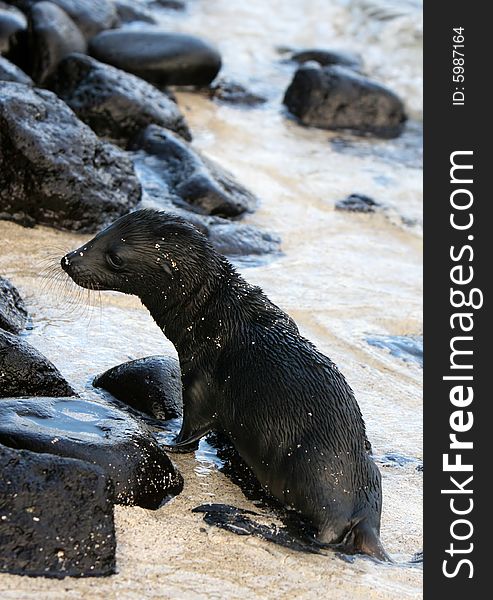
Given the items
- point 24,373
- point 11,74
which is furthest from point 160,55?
point 24,373

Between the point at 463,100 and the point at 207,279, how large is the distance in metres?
2.76

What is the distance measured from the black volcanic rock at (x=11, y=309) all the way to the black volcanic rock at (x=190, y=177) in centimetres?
259

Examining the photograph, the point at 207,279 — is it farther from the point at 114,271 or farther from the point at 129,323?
the point at 129,323

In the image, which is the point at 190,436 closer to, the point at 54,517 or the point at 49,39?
the point at 54,517

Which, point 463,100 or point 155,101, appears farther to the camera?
point 155,101

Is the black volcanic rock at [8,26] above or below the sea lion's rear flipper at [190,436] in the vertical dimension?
above

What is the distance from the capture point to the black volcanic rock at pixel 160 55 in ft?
39.7

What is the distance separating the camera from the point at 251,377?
4.85m

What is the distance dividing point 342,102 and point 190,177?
13.4 feet

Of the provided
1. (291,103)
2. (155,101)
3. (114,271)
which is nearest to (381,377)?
(114,271)

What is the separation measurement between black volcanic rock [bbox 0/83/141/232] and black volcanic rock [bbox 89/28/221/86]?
3.94 metres

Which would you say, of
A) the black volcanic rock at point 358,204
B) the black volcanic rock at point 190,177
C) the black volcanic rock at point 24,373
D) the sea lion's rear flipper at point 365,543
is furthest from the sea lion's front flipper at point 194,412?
the black volcanic rock at point 358,204

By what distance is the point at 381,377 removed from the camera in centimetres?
670

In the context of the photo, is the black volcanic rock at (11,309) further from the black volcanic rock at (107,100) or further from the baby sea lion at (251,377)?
the black volcanic rock at (107,100)
